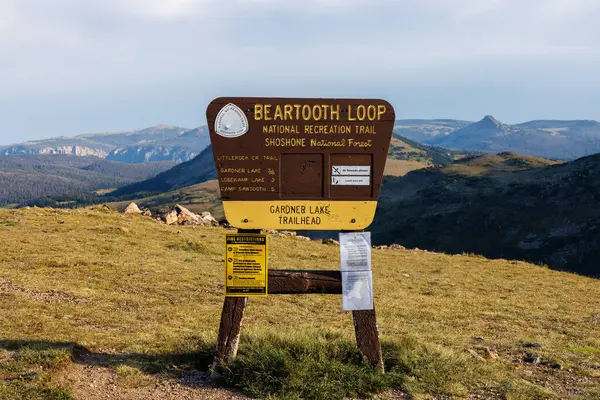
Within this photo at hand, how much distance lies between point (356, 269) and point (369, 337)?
1076mm

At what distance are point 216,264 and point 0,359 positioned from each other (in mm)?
13396

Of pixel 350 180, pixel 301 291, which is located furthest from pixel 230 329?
pixel 350 180

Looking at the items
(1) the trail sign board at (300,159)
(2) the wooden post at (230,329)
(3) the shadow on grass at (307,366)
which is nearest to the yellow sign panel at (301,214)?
(1) the trail sign board at (300,159)

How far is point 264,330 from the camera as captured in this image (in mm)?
9445

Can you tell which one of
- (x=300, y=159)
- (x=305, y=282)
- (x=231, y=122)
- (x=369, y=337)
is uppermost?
(x=231, y=122)

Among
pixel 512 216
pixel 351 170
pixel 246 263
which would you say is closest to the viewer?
pixel 351 170

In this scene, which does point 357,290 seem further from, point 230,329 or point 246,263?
point 230,329

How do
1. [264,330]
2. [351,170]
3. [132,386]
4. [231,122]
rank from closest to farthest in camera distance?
[132,386]
[231,122]
[351,170]
[264,330]

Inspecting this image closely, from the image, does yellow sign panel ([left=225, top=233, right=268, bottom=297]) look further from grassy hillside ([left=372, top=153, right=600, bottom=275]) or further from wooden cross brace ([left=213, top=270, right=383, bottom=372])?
grassy hillside ([left=372, top=153, right=600, bottom=275])

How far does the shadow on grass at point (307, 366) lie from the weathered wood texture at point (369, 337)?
0.17 m

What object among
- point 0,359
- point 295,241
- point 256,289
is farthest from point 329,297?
point 295,241

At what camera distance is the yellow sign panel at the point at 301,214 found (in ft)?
25.7

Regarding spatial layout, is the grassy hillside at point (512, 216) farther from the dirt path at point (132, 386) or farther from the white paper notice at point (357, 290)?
the dirt path at point (132, 386)

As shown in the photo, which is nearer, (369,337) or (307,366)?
(307,366)
